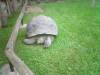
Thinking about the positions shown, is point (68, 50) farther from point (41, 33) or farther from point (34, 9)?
point (34, 9)

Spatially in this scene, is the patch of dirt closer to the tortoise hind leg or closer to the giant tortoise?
the giant tortoise

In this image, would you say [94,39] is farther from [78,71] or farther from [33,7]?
[33,7]

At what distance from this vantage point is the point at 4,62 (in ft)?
11.4

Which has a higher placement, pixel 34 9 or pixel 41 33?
pixel 41 33

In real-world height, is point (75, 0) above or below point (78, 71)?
below

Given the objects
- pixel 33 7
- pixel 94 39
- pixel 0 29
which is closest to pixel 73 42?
pixel 94 39

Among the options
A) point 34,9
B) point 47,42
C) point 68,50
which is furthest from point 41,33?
point 34,9

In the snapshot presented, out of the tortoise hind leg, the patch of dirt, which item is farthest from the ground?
the patch of dirt

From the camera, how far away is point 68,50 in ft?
12.4

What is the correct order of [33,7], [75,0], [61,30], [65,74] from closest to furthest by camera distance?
[65,74], [61,30], [33,7], [75,0]

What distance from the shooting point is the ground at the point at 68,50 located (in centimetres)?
316

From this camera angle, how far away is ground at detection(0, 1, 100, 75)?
3.16 metres

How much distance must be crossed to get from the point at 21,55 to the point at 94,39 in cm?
145

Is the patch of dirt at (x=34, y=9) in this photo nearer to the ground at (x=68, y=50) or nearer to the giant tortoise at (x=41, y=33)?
the ground at (x=68, y=50)
